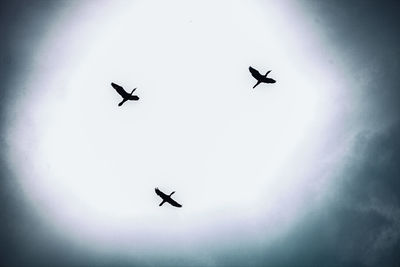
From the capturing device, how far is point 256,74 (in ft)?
152

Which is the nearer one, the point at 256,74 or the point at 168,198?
the point at 256,74

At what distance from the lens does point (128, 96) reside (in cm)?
4788

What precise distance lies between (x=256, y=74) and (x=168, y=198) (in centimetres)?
2094

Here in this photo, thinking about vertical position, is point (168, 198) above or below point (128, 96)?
below

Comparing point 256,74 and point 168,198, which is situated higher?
point 256,74

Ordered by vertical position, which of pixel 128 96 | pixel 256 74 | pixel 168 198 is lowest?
pixel 168 198

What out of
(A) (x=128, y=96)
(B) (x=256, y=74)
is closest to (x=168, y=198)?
(A) (x=128, y=96)

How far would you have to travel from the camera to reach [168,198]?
5062 cm

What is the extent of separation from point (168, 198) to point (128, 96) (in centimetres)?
1526

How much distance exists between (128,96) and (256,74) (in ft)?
56.2

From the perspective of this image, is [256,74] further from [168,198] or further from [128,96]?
[168,198]
